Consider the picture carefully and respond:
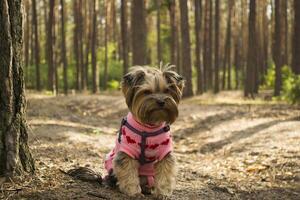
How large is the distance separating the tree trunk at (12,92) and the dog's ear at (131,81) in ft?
3.58

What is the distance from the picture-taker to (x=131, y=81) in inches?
209

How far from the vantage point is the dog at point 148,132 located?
5129 mm

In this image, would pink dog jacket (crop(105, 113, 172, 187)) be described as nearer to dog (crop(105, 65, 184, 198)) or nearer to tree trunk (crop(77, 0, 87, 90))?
dog (crop(105, 65, 184, 198))

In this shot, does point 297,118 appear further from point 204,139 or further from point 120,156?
point 120,156

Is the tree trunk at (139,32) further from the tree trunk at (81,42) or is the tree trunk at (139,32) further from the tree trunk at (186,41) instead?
the tree trunk at (81,42)

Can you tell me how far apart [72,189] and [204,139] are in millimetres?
8254

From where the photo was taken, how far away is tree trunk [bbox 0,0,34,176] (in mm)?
4811

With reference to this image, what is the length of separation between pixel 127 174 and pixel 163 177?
42cm

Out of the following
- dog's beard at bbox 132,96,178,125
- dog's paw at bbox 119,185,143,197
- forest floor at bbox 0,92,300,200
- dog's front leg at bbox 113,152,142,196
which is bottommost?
forest floor at bbox 0,92,300,200

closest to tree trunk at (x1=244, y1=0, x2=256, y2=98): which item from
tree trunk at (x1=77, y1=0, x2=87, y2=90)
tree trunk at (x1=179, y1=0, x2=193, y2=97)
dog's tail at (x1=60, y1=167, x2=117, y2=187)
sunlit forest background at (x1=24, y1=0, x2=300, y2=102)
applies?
sunlit forest background at (x1=24, y1=0, x2=300, y2=102)

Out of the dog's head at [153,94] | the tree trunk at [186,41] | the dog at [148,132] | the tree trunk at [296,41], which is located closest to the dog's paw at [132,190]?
the dog at [148,132]

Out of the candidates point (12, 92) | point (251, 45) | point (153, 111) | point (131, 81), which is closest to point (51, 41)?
point (251, 45)

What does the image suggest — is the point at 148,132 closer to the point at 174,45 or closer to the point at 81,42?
the point at 174,45

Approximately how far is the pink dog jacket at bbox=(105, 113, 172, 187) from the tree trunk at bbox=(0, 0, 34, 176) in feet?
3.60
